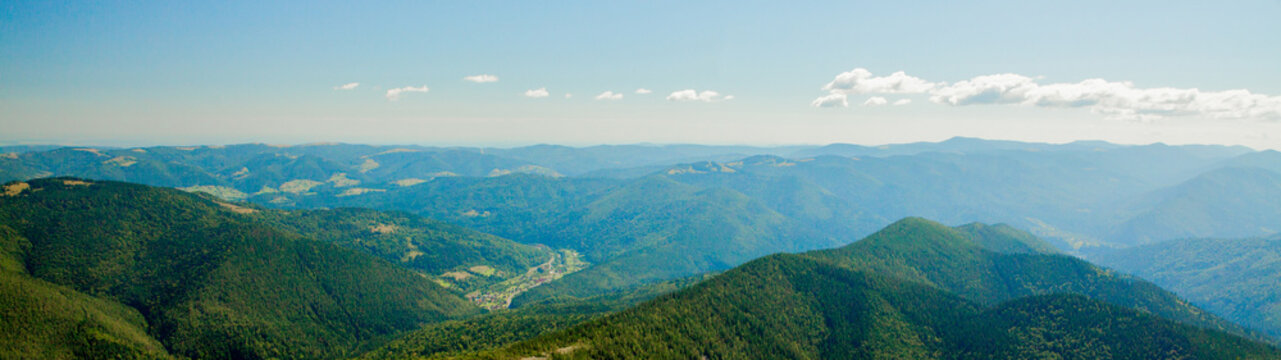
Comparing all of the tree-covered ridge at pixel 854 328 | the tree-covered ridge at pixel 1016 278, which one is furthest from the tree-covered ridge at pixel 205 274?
the tree-covered ridge at pixel 1016 278

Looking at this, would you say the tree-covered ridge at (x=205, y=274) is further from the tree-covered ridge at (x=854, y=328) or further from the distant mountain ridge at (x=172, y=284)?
the tree-covered ridge at (x=854, y=328)

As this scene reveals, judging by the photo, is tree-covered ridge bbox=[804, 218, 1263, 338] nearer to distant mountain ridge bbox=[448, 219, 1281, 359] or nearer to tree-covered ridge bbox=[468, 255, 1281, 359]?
distant mountain ridge bbox=[448, 219, 1281, 359]

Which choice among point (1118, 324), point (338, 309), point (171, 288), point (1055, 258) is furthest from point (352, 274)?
point (1055, 258)

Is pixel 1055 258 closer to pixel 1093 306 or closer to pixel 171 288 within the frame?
pixel 1093 306

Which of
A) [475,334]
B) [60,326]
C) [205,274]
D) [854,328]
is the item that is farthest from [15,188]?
[854,328]

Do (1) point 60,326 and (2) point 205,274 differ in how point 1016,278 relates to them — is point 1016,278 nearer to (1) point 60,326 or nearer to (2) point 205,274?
(2) point 205,274

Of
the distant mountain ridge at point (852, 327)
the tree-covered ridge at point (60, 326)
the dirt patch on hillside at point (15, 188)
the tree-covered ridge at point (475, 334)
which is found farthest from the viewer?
the dirt patch on hillside at point (15, 188)
